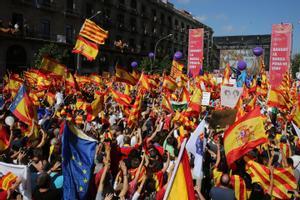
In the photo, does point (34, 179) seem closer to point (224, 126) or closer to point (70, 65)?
point (224, 126)

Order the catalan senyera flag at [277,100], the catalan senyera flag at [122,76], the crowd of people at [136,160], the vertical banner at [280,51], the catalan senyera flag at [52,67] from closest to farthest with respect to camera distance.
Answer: the crowd of people at [136,160] < the catalan senyera flag at [277,100] < the catalan senyera flag at [122,76] < the catalan senyera flag at [52,67] < the vertical banner at [280,51]

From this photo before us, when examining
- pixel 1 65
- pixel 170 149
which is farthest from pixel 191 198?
pixel 1 65

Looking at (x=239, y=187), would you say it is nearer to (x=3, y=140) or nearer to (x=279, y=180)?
(x=279, y=180)

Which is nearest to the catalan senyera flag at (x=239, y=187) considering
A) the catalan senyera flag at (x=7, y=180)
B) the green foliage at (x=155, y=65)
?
the catalan senyera flag at (x=7, y=180)

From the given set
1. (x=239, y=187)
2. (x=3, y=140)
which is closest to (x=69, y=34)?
(x=3, y=140)

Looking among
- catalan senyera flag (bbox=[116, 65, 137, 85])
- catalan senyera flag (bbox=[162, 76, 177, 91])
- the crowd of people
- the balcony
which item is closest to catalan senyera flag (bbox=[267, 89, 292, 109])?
the crowd of people

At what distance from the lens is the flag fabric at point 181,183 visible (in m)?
3.98

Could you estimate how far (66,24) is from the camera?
3781 cm

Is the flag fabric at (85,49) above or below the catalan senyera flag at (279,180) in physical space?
above

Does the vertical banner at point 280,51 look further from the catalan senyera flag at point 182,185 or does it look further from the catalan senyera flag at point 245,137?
the catalan senyera flag at point 182,185

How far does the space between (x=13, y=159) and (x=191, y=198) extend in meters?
3.44

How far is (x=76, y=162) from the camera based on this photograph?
5.17 m

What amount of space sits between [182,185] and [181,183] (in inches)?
0.9

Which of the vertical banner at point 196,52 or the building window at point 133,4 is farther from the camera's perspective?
the building window at point 133,4
